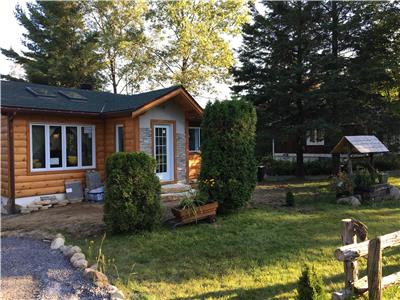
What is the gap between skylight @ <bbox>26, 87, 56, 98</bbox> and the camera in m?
10.9

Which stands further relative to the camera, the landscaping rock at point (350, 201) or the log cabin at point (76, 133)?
the log cabin at point (76, 133)

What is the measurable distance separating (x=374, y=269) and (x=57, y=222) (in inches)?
266

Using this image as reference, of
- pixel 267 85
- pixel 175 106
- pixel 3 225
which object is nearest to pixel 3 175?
pixel 3 225

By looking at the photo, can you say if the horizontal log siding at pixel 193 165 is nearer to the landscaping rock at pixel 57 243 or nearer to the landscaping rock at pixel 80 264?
the landscaping rock at pixel 57 243

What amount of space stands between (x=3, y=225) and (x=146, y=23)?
80.5 feet

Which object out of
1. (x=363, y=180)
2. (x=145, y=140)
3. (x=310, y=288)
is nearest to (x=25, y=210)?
(x=145, y=140)

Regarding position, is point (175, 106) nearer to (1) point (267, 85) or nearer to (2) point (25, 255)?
(1) point (267, 85)

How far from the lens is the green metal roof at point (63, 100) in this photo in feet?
32.2

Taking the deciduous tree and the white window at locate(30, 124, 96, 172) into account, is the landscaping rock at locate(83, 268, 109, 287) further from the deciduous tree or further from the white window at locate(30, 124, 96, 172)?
the deciduous tree

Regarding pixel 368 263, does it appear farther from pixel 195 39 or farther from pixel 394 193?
pixel 195 39

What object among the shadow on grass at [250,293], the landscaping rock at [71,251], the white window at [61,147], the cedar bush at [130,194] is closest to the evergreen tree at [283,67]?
the white window at [61,147]

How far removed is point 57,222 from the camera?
7.73 meters

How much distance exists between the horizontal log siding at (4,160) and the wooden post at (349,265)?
921 centimetres

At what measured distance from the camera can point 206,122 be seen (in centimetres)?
838
